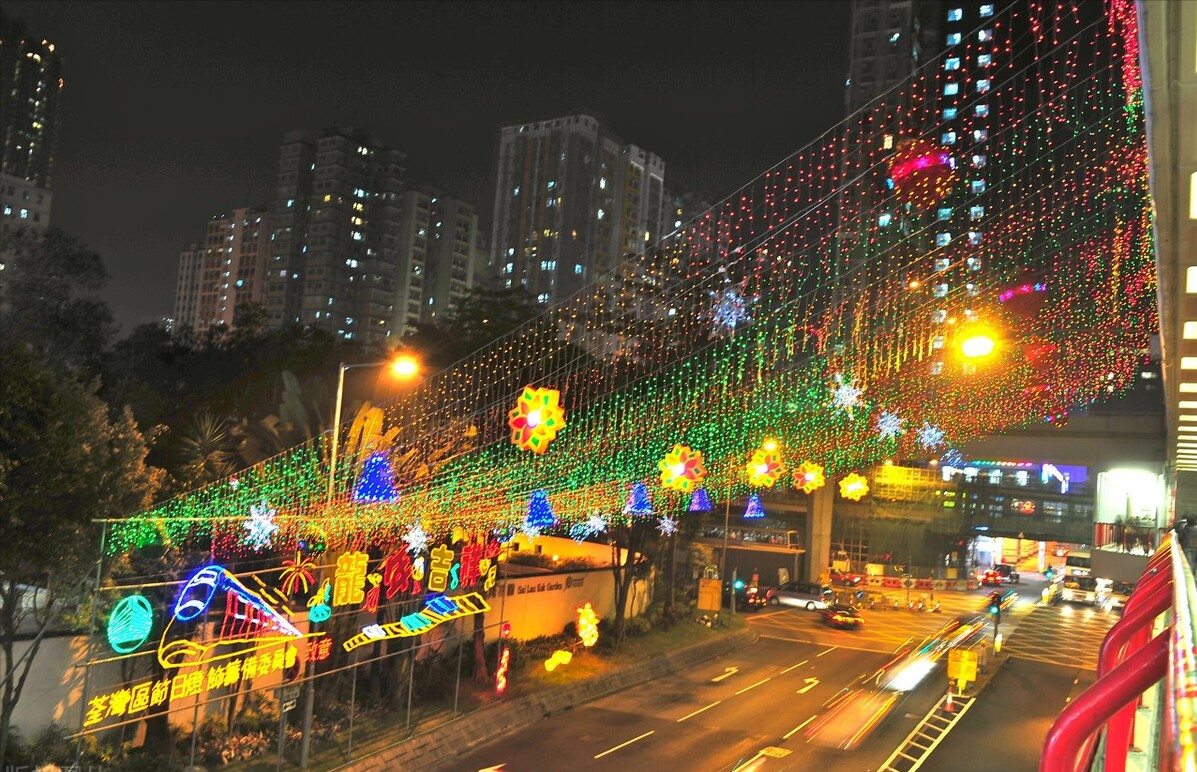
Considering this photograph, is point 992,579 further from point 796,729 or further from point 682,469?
point 682,469

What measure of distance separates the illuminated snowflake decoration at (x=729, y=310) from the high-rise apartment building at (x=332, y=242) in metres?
88.2

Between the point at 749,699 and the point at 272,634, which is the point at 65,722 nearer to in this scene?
the point at 272,634

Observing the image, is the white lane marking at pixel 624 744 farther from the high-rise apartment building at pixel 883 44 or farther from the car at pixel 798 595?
the high-rise apartment building at pixel 883 44

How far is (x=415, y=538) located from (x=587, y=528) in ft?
45.5

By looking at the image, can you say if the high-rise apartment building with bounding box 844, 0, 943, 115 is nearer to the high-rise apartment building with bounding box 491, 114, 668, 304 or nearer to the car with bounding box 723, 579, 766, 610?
the high-rise apartment building with bounding box 491, 114, 668, 304

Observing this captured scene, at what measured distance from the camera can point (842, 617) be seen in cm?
3734

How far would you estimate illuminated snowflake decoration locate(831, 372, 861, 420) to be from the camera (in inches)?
1408

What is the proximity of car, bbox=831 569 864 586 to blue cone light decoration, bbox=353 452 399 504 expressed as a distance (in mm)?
38152

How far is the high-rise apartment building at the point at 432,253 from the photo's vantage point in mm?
118688

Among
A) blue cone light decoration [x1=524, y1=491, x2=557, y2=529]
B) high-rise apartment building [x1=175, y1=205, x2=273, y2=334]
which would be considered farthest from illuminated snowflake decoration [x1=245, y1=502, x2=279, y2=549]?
high-rise apartment building [x1=175, y1=205, x2=273, y2=334]

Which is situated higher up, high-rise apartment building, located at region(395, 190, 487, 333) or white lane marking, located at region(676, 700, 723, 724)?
high-rise apartment building, located at region(395, 190, 487, 333)

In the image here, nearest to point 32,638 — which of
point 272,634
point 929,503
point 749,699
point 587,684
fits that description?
point 272,634

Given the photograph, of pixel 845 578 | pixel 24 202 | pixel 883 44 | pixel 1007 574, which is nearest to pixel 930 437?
pixel 845 578

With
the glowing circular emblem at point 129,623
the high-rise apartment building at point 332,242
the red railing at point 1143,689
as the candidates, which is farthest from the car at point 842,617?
the high-rise apartment building at point 332,242
